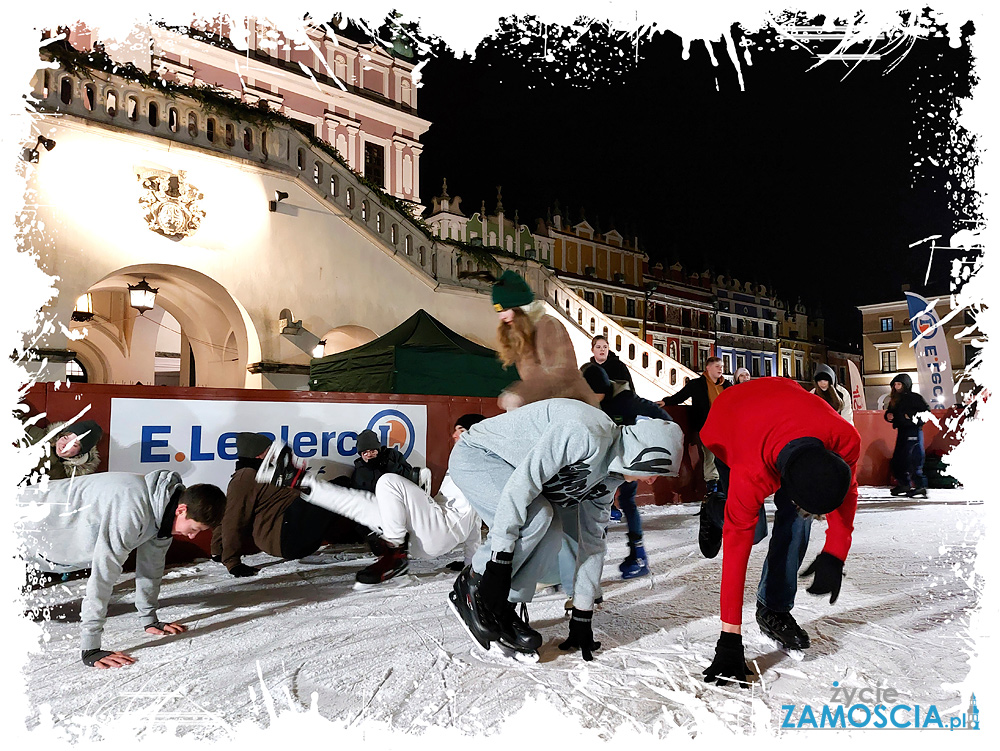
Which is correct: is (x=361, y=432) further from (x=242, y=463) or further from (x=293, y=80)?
(x=293, y=80)

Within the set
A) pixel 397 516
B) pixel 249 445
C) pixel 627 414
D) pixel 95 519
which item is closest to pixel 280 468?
pixel 249 445

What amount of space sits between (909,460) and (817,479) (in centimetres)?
886

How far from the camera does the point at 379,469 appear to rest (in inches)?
230

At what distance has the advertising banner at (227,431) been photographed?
5176mm

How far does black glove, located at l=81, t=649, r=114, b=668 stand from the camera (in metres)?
3.02

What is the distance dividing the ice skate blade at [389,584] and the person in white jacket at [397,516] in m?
0.02

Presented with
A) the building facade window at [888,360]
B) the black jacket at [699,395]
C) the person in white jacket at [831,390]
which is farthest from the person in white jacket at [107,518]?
the building facade window at [888,360]

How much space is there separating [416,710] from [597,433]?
135cm

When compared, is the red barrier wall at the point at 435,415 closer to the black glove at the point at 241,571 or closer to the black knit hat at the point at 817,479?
the black glove at the point at 241,571

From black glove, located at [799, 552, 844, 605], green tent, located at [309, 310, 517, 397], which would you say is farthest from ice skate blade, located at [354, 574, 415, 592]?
green tent, located at [309, 310, 517, 397]

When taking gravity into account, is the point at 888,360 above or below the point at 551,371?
above

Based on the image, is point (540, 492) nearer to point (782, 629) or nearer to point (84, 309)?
point (782, 629)

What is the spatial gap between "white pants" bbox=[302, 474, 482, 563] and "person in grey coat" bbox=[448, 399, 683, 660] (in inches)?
55.1

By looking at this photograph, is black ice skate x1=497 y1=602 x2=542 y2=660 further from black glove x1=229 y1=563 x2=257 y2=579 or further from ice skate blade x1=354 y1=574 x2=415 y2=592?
black glove x1=229 y1=563 x2=257 y2=579
